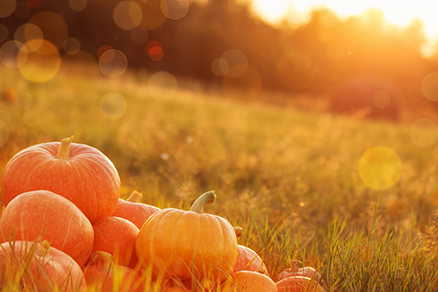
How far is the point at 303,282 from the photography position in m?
1.65

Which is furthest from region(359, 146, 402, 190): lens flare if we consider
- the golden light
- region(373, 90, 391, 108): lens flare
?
the golden light

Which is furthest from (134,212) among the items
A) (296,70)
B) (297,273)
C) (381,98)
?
(296,70)

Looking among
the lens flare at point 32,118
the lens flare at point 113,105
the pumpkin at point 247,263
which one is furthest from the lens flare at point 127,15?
the pumpkin at point 247,263

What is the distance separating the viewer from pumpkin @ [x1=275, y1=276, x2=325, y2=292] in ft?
5.51

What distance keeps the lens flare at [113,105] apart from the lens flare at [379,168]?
5141 mm

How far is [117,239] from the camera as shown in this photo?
5.71ft

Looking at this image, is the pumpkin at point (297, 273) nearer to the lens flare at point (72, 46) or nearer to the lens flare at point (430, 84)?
the lens flare at point (72, 46)

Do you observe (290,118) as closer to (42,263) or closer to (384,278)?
(384,278)

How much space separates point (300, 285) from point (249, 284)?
27 cm

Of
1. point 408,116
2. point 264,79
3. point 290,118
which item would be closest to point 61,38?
point 264,79

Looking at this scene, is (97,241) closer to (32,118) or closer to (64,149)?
(64,149)

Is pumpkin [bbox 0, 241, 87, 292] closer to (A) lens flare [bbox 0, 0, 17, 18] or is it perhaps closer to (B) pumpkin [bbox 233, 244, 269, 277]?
(B) pumpkin [bbox 233, 244, 269, 277]

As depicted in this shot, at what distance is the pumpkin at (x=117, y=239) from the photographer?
172 cm

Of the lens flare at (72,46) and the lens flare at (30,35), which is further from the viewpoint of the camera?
the lens flare at (72,46)
